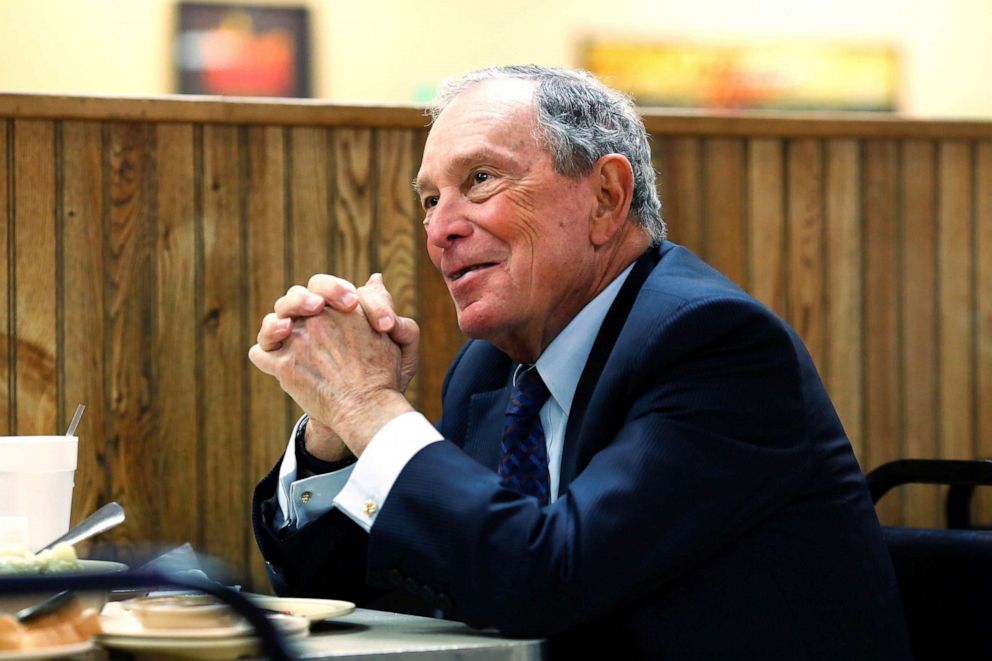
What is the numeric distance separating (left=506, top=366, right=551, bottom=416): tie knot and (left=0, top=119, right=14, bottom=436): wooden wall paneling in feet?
4.51

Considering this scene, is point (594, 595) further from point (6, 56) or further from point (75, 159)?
point (6, 56)

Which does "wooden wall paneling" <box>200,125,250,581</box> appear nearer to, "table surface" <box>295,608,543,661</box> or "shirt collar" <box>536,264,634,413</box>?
"shirt collar" <box>536,264,634,413</box>

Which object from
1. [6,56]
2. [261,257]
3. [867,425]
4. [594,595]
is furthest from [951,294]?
[6,56]

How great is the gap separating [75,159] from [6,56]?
1.75 metres

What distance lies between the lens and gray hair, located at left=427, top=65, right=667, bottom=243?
1692 millimetres

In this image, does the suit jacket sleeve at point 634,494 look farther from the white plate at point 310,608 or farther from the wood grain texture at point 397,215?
the wood grain texture at point 397,215

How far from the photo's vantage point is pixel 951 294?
3.07 m

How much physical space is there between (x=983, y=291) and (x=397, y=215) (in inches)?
57.1

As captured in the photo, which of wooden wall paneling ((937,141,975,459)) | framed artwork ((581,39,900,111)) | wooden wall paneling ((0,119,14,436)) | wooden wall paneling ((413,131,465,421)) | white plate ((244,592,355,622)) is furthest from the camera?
framed artwork ((581,39,900,111))

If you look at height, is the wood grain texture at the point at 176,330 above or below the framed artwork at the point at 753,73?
below

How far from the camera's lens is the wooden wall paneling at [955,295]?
3.07m

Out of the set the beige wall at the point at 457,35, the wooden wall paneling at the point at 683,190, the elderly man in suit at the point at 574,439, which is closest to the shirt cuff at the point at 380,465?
the elderly man in suit at the point at 574,439

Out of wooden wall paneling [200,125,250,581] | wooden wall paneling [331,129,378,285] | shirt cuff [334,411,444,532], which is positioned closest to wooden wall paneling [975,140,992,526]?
wooden wall paneling [331,129,378,285]

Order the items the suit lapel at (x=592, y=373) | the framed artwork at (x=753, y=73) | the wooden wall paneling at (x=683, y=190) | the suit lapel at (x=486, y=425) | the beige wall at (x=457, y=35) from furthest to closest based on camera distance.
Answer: the framed artwork at (x=753, y=73) → the beige wall at (x=457, y=35) → the wooden wall paneling at (x=683, y=190) → the suit lapel at (x=486, y=425) → the suit lapel at (x=592, y=373)
